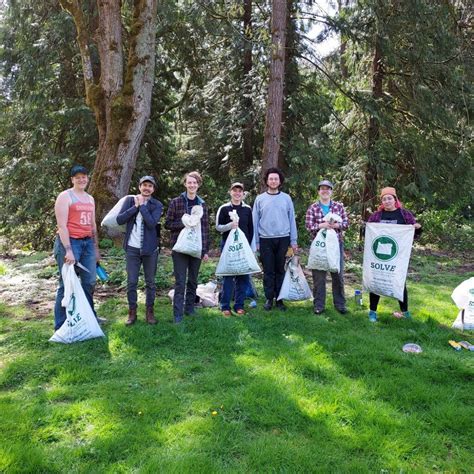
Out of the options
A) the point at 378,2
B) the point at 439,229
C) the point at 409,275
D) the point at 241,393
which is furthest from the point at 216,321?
the point at 439,229

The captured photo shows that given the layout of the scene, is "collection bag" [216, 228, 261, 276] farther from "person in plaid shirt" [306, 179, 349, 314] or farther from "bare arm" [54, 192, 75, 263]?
"bare arm" [54, 192, 75, 263]

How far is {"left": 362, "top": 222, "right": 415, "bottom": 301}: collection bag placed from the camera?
5.19 meters

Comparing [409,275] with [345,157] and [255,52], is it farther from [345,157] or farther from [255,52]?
[255,52]

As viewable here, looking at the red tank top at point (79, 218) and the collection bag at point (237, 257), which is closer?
the red tank top at point (79, 218)

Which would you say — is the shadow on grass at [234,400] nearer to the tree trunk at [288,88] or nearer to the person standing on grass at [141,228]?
the person standing on grass at [141,228]

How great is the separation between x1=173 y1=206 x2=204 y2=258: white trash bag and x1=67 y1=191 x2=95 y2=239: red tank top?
38.5 inches

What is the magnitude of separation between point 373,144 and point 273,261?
7.29 metres

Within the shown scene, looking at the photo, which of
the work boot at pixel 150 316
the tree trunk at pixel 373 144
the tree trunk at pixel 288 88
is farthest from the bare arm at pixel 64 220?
the tree trunk at pixel 373 144

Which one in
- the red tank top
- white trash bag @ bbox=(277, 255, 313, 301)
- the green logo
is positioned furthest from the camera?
white trash bag @ bbox=(277, 255, 313, 301)

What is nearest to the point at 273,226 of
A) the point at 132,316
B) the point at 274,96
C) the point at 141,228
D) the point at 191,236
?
the point at 191,236

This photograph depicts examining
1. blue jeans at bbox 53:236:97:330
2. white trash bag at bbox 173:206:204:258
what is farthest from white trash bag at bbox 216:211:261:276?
blue jeans at bbox 53:236:97:330

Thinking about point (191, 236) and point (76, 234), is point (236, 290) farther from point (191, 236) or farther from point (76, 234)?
point (76, 234)

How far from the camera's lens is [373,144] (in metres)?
11.7

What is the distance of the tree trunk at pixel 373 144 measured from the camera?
11672mm
